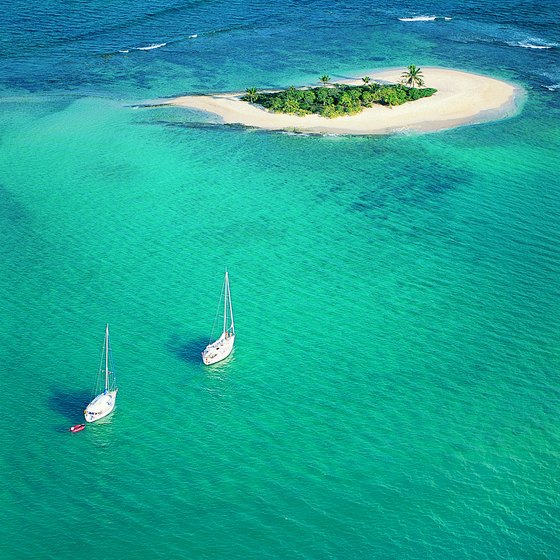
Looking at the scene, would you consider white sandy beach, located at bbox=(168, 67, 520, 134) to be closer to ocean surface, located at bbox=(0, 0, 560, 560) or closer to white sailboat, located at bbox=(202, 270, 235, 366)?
ocean surface, located at bbox=(0, 0, 560, 560)

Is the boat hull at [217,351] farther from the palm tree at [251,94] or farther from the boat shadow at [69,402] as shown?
the palm tree at [251,94]

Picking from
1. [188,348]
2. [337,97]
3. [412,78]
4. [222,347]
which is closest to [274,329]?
[222,347]

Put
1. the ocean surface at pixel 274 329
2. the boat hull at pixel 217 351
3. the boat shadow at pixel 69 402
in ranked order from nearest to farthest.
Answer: the ocean surface at pixel 274 329
the boat shadow at pixel 69 402
the boat hull at pixel 217 351

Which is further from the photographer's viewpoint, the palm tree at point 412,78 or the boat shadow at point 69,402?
the palm tree at point 412,78

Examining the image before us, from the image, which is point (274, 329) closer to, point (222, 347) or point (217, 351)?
point (222, 347)

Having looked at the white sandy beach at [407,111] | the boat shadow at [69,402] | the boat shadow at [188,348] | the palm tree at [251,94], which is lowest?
the boat shadow at [69,402]

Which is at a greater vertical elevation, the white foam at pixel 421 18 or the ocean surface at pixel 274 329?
the white foam at pixel 421 18

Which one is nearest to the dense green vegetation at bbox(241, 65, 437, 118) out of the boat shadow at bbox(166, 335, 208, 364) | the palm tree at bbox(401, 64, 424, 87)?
the palm tree at bbox(401, 64, 424, 87)

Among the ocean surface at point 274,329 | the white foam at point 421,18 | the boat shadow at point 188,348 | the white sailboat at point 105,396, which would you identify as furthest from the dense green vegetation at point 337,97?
the white sailboat at point 105,396

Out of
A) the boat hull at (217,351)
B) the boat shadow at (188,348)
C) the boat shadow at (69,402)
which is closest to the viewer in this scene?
the boat shadow at (69,402)
